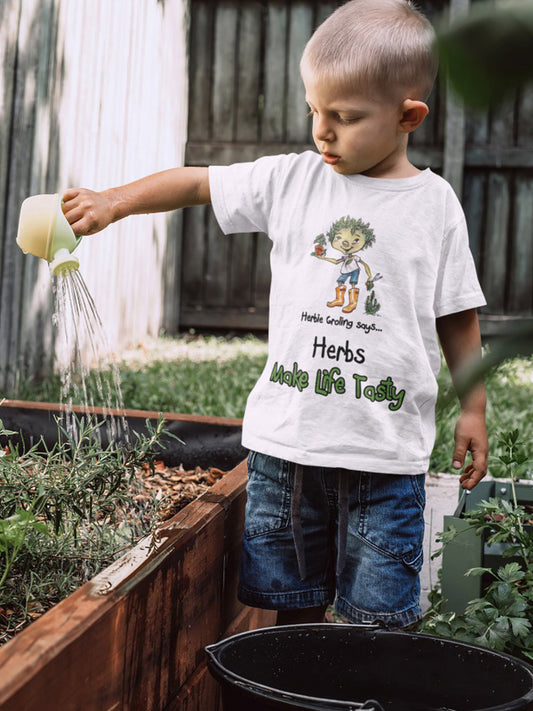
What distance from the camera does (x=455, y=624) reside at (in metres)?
1.77

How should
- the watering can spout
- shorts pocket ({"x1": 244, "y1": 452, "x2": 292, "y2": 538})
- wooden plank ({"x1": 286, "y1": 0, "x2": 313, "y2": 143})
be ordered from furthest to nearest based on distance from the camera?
wooden plank ({"x1": 286, "y1": 0, "x2": 313, "y2": 143}) < shorts pocket ({"x1": 244, "y1": 452, "x2": 292, "y2": 538}) < the watering can spout

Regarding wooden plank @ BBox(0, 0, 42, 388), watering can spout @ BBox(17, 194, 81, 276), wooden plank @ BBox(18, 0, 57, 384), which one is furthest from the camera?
wooden plank @ BBox(18, 0, 57, 384)

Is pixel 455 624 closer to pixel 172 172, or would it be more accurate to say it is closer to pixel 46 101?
pixel 172 172

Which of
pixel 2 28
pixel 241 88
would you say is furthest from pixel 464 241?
pixel 241 88

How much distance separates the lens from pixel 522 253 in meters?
6.79

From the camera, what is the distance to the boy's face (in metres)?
1.58

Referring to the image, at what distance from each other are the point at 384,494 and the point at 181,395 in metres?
2.29

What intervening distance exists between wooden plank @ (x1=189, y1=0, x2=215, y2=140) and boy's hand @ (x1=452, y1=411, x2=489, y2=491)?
5784 mm

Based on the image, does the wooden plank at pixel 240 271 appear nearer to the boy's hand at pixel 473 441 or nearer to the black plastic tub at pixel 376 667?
the boy's hand at pixel 473 441

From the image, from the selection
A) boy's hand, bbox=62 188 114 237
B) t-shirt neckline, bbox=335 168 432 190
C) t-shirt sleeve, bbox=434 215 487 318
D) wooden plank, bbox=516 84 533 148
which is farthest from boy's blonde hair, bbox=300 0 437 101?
wooden plank, bbox=516 84 533 148

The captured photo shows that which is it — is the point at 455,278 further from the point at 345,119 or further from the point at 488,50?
the point at 488,50

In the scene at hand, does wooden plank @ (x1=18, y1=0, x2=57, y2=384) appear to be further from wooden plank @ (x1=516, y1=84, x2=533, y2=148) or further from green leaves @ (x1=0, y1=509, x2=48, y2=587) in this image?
wooden plank @ (x1=516, y1=84, x2=533, y2=148)

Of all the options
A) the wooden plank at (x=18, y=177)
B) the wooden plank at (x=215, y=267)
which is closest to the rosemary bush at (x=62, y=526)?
the wooden plank at (x=18, y=177)

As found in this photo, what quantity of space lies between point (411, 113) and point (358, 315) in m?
0.39
